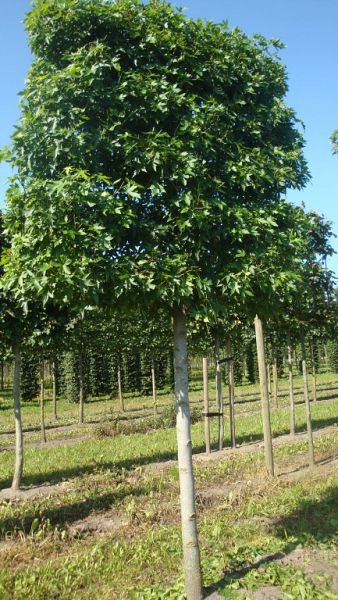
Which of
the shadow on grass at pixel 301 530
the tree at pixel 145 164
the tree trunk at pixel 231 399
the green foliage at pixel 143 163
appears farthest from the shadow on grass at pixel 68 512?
the green foliage at pixel 143 163

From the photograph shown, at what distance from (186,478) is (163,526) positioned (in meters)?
2.52

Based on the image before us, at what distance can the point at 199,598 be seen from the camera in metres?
4.63

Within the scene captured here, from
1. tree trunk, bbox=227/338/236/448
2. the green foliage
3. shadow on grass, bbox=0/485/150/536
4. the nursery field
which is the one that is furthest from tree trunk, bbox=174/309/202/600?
tree trunk, bbox=227/338/236/448

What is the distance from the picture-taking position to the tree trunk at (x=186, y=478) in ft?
15.3

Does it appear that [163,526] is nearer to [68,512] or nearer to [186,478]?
[68,512]

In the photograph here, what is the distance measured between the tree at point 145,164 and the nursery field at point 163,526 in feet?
3.01

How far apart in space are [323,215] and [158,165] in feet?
25.3

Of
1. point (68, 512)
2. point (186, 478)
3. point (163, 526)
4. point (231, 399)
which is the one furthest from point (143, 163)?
point (231, 399)

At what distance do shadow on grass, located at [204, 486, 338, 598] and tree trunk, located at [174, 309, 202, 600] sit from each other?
0.30 meters

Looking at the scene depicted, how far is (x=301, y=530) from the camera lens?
20.9ft

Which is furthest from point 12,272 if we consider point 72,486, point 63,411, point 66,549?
point 63,411

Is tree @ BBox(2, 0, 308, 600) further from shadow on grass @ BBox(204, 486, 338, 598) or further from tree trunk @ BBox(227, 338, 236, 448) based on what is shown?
tree trunk @ BBox(227, 338, 236, 448)

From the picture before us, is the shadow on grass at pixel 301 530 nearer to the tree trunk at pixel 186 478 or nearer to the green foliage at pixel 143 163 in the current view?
the tree trunk at pixel 186 478

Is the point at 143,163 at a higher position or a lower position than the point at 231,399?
higher
